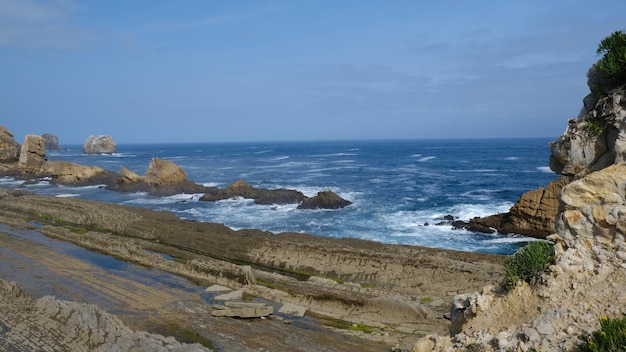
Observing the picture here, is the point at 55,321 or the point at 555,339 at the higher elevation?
the point at 555,339

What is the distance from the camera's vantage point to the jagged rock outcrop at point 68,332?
1390cm

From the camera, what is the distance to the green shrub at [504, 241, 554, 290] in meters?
9.92

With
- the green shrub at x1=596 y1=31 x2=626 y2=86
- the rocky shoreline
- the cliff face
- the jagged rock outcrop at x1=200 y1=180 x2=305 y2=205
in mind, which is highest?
the green shrub at x1=596 y1=31 x2=626 y2=86

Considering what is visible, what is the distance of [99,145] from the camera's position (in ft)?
537

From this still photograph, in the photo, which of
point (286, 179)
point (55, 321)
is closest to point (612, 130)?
point (55, 321)

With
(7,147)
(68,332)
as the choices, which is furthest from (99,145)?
(68,332)

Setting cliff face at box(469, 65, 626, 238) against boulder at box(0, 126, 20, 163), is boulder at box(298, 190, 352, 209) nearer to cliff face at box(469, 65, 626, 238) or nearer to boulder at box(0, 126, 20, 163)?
cliff face at box(469, 65, 626, 238)

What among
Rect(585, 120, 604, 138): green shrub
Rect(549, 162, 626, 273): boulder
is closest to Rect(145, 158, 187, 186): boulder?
Rect(585, 120, 604, 138): green shrub

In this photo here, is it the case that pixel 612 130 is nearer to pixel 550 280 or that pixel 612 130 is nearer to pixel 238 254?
pixel 550 280

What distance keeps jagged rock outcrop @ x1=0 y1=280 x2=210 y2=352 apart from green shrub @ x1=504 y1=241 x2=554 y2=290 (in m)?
9.70

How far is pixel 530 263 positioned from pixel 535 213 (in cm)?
2514

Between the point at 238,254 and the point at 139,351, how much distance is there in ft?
45.2

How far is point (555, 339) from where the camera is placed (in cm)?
830

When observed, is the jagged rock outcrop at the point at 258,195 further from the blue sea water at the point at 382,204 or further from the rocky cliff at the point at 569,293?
the rocky cliff at the point at 569,293
